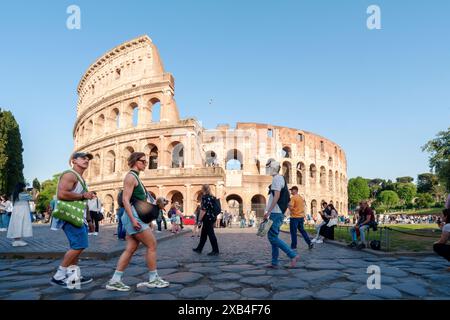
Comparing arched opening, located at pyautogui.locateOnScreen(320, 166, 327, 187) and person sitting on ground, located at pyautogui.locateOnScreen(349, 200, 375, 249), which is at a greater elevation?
arched opening, located at pyautogui.locateOnScreen(320, 166, 327, 187)

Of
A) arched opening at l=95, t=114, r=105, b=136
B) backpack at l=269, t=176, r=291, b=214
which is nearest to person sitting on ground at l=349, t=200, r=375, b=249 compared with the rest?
backpack at l=269, t=176, r=291, b=214

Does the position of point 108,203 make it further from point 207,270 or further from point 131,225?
point 131,225

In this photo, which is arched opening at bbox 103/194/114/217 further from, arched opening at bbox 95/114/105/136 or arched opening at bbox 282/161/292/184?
arched opening at bbox 282/161/292/184

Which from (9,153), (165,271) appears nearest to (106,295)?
(165,271)

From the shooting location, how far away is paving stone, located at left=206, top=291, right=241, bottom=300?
308 centimetres

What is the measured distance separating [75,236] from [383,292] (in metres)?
3.62

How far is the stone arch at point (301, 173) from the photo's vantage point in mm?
40656

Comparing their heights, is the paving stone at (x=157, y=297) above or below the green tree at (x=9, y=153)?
below

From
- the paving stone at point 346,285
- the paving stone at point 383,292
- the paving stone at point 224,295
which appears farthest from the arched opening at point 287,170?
the paving stone at point 224,295

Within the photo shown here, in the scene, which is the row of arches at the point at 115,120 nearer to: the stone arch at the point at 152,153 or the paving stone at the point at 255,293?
the stone arch at the point at 152,153

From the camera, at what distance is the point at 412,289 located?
342cm

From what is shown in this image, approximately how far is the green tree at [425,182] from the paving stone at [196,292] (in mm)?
86226

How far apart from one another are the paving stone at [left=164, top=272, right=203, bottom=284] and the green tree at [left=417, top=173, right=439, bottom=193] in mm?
85695
